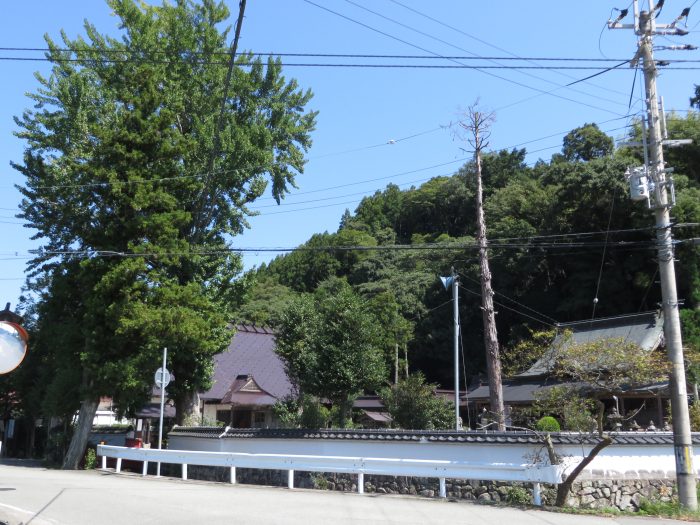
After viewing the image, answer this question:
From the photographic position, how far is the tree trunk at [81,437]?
23.5 m

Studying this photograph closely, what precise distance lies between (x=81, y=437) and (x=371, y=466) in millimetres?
14281

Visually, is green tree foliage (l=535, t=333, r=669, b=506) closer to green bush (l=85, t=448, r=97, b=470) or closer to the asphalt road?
the asphalt road

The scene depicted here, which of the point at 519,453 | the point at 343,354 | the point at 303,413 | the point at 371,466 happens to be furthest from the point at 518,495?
the point at 343,354

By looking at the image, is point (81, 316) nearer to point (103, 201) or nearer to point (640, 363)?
point (103, 201)

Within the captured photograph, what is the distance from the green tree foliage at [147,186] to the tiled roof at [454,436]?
5.26 m

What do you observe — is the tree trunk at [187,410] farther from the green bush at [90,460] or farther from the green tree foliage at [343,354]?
the green tree foliage at [343,354]

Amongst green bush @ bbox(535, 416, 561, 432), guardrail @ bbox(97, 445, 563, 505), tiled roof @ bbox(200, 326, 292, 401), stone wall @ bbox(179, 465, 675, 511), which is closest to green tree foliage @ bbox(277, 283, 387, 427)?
green bush @ bbox(535, 416, 561, 432)

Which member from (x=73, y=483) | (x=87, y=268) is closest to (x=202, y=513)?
(x=73, y=483)

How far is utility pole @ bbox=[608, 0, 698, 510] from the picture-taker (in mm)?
12109

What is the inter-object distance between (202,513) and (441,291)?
4381 centimetres

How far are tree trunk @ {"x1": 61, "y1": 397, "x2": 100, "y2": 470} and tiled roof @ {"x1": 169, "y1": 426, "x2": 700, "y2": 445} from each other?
6831 mm

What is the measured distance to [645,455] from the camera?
44.4ft

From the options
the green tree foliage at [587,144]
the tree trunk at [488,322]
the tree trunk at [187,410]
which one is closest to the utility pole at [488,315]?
the tree trunk at [488,322]

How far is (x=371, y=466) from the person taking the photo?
47.8 feet
